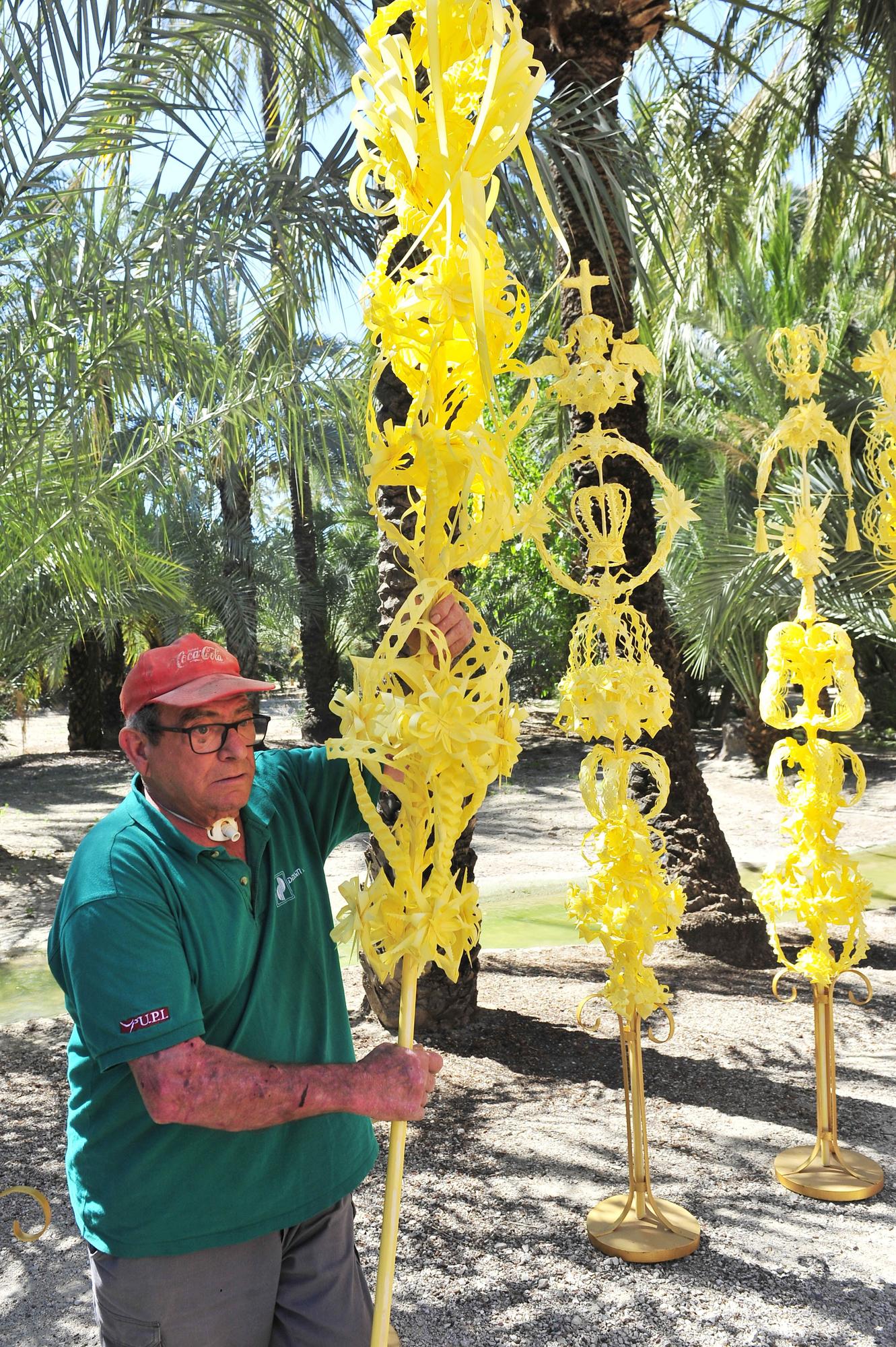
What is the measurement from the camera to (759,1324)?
2756mm

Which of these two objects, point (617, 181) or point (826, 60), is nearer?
point (617, 181)

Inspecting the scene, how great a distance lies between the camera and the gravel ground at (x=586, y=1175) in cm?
283

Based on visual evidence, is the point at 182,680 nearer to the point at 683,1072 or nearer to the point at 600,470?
the point at 600,470

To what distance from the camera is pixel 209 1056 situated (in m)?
1.65

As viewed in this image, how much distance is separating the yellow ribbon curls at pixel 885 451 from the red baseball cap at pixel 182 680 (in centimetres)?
259

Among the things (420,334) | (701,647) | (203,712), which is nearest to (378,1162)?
(203,712)

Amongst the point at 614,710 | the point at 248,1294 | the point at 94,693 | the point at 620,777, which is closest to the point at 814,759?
the point at 620,777

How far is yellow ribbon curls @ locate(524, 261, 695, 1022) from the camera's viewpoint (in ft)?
10.2

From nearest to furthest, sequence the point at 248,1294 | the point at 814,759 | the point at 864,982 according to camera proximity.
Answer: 1. the point at 248,1294
2. the point at 814,759
3. the point at 864,982

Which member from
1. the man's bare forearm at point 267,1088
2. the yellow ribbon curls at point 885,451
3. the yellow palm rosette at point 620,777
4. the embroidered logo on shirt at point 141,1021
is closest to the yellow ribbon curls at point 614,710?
the yellow palm rosette at point 620,777

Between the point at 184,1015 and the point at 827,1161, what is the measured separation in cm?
263

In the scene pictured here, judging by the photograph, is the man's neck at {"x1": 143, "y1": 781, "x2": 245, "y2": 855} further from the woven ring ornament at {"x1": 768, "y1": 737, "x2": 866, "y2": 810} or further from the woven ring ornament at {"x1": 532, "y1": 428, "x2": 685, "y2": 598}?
the woven ring ornament at {"x1": 768, "y1": 737, "x2": 866, "y2": 810}

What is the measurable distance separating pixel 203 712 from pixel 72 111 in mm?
2570

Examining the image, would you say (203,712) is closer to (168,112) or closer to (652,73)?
(168,112)
